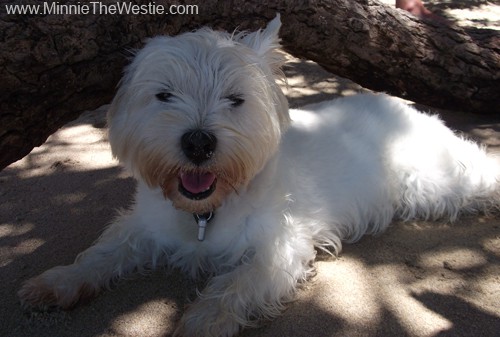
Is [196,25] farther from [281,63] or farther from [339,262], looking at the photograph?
[339,262]

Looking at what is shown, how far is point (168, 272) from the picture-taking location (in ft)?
11.1

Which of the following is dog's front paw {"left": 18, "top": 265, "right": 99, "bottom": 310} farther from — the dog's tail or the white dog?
the dog's tail

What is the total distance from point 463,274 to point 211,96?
6.07 ft

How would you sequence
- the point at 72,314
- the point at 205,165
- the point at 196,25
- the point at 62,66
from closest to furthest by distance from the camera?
the point at 205,165 → the point at 72,314 → the point at 62,66 → the point at 196,25

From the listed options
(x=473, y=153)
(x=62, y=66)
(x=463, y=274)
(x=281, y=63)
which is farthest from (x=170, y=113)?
(x=473, y=153)

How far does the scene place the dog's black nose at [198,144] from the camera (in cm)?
254

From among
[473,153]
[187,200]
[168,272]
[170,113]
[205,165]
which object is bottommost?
[168,272]

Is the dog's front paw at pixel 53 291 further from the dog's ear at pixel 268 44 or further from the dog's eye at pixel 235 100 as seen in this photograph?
the dog's ear at pixel 268 44

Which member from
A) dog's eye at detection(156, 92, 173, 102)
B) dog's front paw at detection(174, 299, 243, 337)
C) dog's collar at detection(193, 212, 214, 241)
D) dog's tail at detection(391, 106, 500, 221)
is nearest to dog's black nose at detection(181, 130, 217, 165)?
dog's eye at detection(156, 92, 173, 102)

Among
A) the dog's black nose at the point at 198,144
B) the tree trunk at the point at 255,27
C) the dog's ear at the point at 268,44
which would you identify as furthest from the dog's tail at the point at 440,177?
the dog's black nose at the point at 198,144

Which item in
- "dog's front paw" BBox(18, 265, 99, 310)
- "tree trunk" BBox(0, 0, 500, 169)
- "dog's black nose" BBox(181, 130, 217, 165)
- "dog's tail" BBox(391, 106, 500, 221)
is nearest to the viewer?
"dog's black nose" BBox(181, 130, 217, 165)

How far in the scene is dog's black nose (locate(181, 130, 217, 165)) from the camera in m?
2.54

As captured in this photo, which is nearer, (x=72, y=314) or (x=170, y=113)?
(x=170, y=113)

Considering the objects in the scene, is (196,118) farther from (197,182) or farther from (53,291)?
(53,291)
